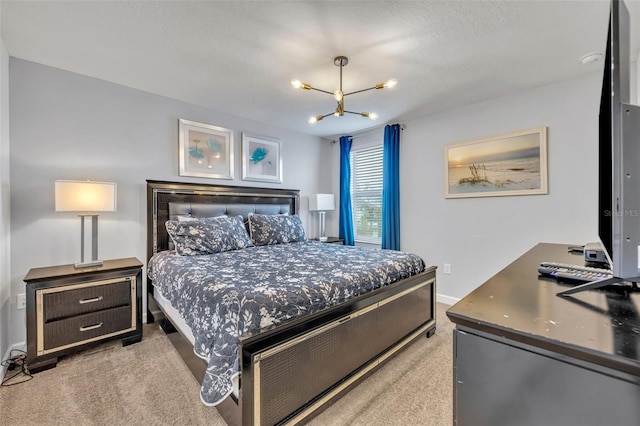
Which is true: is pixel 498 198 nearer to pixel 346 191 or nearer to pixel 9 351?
pixel 346 191

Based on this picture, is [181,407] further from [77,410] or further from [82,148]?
[82,148]

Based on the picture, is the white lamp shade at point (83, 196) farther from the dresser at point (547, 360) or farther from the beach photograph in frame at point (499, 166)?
the beach photograph in frame at point (499, 166)

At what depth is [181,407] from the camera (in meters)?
1.71

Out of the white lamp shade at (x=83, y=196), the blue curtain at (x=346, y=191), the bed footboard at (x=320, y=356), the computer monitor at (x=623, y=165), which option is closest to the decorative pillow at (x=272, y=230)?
the blue curtain at (x=346, y=191)

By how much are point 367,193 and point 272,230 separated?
1.85 metres

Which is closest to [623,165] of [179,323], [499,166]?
[179,323]

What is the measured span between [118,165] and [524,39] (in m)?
3.75

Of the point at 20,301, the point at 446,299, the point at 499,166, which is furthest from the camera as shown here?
the point at 446,299

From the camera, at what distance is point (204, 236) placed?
2.79m

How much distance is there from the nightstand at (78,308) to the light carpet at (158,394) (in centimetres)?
14

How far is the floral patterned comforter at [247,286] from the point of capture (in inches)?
54.4

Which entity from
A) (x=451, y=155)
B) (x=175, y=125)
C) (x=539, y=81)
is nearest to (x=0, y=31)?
(x=175, y=125)

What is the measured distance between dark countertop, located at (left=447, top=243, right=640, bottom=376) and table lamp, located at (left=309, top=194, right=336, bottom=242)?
3.40 metres

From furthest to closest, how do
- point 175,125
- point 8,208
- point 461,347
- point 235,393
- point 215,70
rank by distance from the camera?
point 175,125, point 215,70, point 8,208, point 235,393, point 461,347
